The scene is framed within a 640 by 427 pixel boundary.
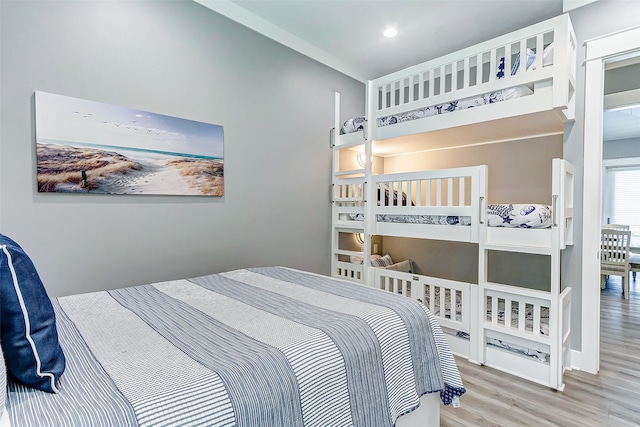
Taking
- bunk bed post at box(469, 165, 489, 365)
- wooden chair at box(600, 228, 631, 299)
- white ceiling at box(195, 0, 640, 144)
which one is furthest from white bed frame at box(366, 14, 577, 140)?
wooden chair at box(600, 228, 631, 299)

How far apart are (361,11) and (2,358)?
2.99 meters

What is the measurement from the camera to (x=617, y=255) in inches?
168

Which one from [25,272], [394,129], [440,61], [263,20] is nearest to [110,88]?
[263,20]

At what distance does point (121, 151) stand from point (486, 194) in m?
2.54

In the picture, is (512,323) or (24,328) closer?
(24,328)

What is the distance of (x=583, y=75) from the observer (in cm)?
232

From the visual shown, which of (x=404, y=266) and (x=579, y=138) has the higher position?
(x=579, y=138)

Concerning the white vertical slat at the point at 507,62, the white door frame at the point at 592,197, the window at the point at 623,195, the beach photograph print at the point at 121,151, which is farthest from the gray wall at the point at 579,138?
the window at the point at 623,195

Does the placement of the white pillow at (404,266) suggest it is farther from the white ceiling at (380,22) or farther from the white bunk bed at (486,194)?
the white ceiling at (380,22)

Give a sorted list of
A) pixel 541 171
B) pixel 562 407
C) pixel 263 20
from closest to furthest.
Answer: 1. pixel 562 407
2. pixel 263 20
3. pixel 541 171

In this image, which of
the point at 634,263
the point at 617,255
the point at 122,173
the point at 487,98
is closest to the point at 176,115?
the point at 122,173

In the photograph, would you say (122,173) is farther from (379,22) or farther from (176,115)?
(379,22)

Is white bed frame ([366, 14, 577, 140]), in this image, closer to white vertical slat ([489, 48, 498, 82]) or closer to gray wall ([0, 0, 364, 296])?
white vertical slat ([489, 48, 498, 82])

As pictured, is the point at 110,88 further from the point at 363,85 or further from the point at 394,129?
the point at 363,85
